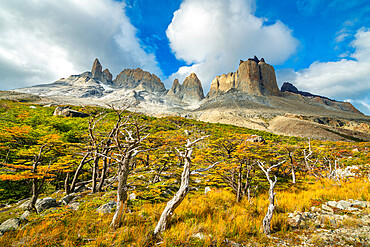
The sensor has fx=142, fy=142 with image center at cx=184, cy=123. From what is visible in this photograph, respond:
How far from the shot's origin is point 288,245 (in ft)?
10.9

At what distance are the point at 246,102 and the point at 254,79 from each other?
39.4m

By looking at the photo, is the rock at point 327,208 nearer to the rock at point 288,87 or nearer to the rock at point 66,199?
the rock at point 66,199

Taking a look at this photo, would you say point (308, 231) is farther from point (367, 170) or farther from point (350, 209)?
point (367, 170)

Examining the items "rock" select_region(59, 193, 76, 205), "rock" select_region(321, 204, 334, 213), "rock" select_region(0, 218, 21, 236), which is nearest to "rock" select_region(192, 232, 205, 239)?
"rock" select_region(0, 218, 21, 236)

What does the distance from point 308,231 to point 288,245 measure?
3.74 feet

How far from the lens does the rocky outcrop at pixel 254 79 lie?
430 ft

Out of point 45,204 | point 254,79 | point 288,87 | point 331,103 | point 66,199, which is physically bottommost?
point 66,199

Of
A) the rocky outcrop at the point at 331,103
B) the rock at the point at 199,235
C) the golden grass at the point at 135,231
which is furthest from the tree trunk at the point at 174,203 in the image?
the rocky outcrop at the point at 331,103

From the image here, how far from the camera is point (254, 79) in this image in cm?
13400

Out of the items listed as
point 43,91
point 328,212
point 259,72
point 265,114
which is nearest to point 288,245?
point 328,212

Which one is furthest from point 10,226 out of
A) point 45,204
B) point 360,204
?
point 360,204

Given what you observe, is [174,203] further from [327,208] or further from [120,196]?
[327,208]

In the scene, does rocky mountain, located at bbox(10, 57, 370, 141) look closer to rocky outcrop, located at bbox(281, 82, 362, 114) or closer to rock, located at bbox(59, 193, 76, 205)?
rocky outcrop, located at bbox(281, 82, 362, 114)

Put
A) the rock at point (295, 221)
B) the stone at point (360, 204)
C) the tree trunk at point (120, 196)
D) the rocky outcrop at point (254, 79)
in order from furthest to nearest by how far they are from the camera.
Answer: the rocky outcrop at point (254, 79), the stone at point (360, 204), the rock at point (295, 221), the tree trunk at point (120, 196)
